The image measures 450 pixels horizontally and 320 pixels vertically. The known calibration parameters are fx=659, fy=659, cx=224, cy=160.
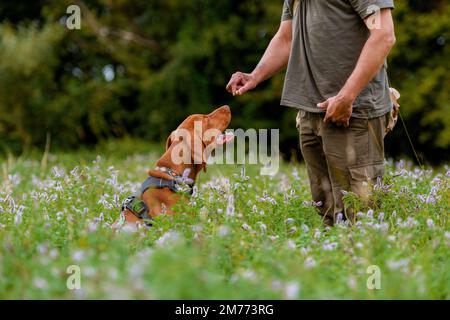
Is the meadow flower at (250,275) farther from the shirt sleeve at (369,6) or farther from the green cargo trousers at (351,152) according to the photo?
the shirt sleeve at (369,6)

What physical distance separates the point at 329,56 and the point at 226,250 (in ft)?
6.15

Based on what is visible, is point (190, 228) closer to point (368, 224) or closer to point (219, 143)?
point (368, 224)

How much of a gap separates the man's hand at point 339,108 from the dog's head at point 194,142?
947 mm

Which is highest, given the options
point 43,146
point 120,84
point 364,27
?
point 120,84

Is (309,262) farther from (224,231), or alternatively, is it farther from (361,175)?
(361,175)

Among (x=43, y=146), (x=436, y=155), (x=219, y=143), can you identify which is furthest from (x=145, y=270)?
(x=43, y=146)

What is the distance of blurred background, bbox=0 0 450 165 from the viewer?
16.0 metres

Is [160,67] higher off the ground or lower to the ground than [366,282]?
higher

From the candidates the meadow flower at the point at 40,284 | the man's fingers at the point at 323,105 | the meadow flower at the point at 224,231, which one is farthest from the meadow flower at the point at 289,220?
the meadow flower at the point at 40,284

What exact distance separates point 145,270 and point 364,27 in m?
2.74

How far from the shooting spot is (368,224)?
3.71 meters

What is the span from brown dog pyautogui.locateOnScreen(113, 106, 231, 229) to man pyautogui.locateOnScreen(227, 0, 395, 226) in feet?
2.28

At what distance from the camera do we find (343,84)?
4.73 meters

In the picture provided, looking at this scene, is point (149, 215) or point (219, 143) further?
point (219, 143)
